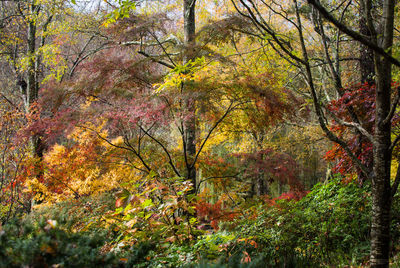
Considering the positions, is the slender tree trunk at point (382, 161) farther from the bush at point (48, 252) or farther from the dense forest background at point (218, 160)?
the bush at point (48, 252)

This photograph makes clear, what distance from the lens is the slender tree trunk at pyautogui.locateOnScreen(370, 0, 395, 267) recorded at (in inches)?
85.8

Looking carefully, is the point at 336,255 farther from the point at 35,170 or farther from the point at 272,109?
the point at 35,170

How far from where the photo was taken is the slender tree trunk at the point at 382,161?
218cm

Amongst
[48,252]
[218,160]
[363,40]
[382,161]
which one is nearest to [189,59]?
[218,160]

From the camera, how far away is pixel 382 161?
2.24 meters

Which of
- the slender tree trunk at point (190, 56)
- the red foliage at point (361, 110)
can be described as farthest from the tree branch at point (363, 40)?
the slender tree trunk at point (190, 56)

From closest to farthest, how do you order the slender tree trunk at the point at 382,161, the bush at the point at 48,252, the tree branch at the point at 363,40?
the bush at the point at 48,252, the tree branch at the point at 363,40, the slender tree trunk at the point at 382,161

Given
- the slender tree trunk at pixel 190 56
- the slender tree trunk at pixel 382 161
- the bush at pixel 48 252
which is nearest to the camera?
the bush at pixel 48 252

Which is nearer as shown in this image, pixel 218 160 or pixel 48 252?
pixel 48 252

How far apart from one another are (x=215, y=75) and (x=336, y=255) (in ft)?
9.29

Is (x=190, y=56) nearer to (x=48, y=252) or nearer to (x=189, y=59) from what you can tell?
(x=189, y=59)

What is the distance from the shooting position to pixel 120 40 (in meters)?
5.00

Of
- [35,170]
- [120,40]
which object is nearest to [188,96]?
[120,40]

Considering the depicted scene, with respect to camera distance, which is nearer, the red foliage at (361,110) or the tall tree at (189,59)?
the red foliage at (361,110)
